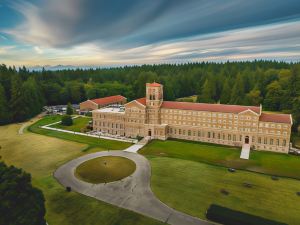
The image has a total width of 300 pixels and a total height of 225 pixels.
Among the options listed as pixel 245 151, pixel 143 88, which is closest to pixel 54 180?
pixel 245 151

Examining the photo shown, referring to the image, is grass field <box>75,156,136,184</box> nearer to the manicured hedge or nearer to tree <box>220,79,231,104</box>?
the manicured hedge

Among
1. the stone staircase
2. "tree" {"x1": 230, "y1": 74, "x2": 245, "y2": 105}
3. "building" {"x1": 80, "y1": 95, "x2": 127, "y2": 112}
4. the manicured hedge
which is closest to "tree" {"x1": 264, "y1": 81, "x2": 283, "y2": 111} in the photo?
"tree" {"x1": 230, "y1": 74, "x2": 245, "y2": 105}

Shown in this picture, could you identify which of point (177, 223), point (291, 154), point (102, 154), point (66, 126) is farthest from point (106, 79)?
point (177, 223)

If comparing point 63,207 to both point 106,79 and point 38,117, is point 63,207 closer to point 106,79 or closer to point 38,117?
point 38,117

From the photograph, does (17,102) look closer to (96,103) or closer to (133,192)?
(96,103)

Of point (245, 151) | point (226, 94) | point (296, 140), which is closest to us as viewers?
point (245, 151)

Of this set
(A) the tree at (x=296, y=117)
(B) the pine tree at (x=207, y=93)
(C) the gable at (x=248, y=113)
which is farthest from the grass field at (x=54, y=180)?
(B) the pine tree at (x=207, y=93)
